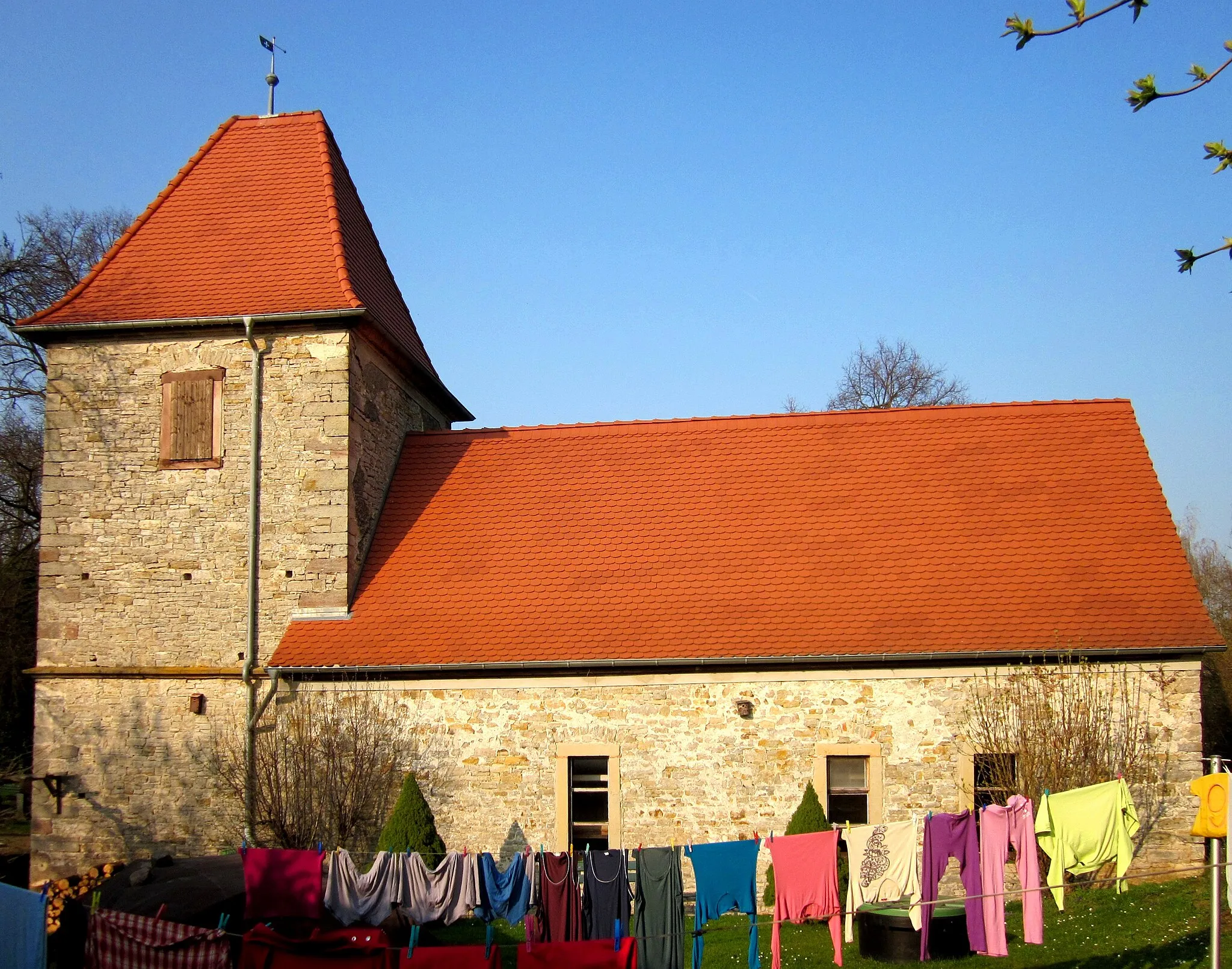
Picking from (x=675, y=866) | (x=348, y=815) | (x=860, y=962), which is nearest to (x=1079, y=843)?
(x=860, y=962)

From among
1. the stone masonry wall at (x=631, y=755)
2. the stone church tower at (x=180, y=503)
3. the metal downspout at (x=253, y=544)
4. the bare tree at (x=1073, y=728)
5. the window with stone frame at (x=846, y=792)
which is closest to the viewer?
the bare tree at (x=1073, y=728)

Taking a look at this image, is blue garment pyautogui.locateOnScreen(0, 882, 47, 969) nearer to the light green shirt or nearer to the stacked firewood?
the stacked firewood

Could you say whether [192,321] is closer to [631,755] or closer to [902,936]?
[631,755]

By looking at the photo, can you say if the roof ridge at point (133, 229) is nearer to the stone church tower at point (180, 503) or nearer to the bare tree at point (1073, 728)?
the stone church tower at point (180, 503)

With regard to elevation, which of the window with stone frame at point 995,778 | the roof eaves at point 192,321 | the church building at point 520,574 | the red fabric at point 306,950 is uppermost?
the roof eaves at point 192,321

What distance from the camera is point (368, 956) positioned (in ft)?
30.7

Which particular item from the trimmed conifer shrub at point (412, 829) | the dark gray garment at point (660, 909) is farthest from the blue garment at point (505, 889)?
the trimmed conifer shrub at point (412, 829)

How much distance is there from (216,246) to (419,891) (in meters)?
11.1

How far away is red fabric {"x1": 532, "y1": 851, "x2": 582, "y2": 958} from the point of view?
1078 centimetres

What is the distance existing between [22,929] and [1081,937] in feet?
31.8

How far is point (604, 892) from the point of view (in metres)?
10.8

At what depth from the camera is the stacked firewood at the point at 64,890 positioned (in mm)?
10406

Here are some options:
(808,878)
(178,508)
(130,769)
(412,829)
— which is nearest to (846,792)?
(808,878)

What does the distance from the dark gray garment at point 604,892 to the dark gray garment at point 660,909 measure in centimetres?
16
